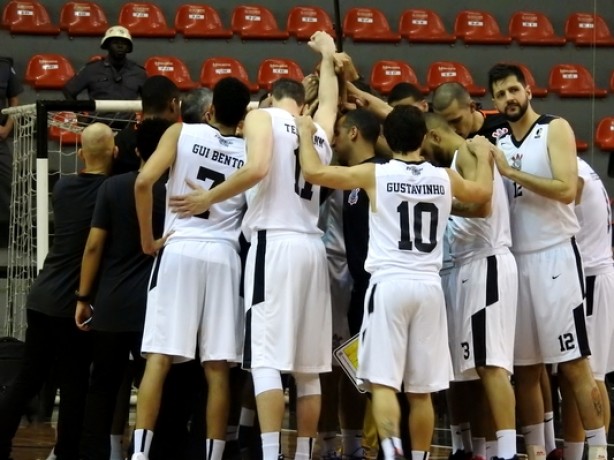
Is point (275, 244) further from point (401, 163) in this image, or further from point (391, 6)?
point (391, 6)

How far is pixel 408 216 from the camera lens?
225 inches

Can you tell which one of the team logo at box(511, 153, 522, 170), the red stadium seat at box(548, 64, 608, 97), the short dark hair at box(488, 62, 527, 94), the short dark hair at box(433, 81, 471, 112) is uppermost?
the short dark hair at box(488, 62, 527, 94)

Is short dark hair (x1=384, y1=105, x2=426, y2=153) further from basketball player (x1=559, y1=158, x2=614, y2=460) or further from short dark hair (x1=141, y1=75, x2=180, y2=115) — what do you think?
short dark hair (x1=141, y1=75, x2=180, y2=115)

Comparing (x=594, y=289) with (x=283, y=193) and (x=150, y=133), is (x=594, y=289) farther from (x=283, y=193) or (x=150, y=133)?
Result: (x=150, y=133)

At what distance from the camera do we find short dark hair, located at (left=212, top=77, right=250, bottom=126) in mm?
6004

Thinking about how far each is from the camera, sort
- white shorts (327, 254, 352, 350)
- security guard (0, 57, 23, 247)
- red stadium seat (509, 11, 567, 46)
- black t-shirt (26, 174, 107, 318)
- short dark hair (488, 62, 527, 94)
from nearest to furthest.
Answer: short dark hair (488, 62, 527, 94) < black t-shirt (26, 174, 107, 318) < white shorts (327, 254, 352, 350) < security guard (0, 57, 23, 247) < red stadium seat (509, 11, 567, 46)

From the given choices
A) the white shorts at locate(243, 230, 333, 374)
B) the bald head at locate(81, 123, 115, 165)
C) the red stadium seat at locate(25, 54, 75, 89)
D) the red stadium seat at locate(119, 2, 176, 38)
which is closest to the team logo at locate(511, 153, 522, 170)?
the white shorts at locate(243, 230, 333, 374)

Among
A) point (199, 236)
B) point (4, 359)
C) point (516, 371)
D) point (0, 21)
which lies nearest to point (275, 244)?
point (199, 236)

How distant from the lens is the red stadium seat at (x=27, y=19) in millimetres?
13539

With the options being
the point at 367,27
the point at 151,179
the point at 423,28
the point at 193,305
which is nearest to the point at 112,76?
the point at 367,27

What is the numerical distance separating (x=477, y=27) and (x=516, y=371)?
9172 mm

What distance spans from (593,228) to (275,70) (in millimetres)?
7465

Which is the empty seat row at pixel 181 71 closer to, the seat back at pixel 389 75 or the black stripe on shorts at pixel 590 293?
the seat back at pixel 389 75

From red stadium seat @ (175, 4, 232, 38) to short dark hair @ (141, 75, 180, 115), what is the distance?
7.65 metres
